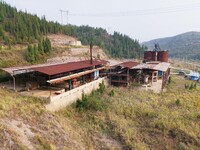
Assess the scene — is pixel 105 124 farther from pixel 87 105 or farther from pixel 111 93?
pixel 111 93

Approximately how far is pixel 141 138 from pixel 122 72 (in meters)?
13.7

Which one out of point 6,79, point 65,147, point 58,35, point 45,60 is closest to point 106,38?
point 58,35

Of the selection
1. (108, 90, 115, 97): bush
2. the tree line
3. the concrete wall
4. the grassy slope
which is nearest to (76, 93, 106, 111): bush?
the grassy slope

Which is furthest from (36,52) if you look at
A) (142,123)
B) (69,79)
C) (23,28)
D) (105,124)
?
(142,123)

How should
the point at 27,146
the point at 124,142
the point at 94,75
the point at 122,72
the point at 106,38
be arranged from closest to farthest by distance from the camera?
the point at 27,146, the point at 124,142, the point at 94,75, the point at 122,72, the point at 106,38

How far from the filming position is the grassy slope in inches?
414

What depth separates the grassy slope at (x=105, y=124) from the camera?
10.5m

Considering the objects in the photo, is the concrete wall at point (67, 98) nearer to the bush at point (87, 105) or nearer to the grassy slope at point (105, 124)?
the grassy slope at point (105, 124)

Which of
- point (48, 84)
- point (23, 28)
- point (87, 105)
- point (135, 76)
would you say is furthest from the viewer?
point (23, 28)

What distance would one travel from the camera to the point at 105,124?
14.6 m

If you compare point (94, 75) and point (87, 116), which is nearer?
point (87, 116)

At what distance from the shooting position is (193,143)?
13289 mm

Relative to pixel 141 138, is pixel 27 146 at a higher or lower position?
higher

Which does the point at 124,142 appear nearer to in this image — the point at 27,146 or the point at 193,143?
the point at 193,143
